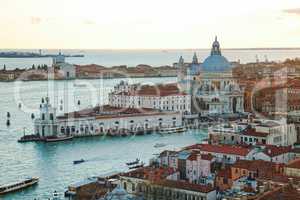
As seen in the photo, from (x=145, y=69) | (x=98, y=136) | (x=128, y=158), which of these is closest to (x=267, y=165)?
(x=128, y=158)

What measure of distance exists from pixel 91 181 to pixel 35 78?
26.6 m

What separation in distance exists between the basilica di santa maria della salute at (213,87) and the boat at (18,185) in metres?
8.24

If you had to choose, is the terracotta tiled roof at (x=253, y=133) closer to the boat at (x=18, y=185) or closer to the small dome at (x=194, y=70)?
the boat at (x=18, y=185)

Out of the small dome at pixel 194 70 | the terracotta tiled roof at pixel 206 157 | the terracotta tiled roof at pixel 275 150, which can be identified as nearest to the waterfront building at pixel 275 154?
the terracotta tiled roof at pixel 275 150

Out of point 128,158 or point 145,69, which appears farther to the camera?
point 145,69

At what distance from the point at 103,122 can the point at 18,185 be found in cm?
530

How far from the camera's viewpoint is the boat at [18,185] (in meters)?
7.48

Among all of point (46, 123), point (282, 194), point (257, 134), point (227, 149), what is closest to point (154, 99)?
point (46, 123)

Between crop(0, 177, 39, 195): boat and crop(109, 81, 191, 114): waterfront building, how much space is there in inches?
312

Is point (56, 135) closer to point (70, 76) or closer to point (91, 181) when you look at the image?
point (91, 181)

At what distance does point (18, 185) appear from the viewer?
7660mm

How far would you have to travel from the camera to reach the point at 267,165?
706cm

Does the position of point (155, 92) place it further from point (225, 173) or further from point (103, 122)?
point (225, 173)

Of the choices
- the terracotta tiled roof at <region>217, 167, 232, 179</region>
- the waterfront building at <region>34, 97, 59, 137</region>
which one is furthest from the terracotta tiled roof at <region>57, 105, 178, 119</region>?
the terracotta tiled roof at <region>217, 167, 232, 179</region>
